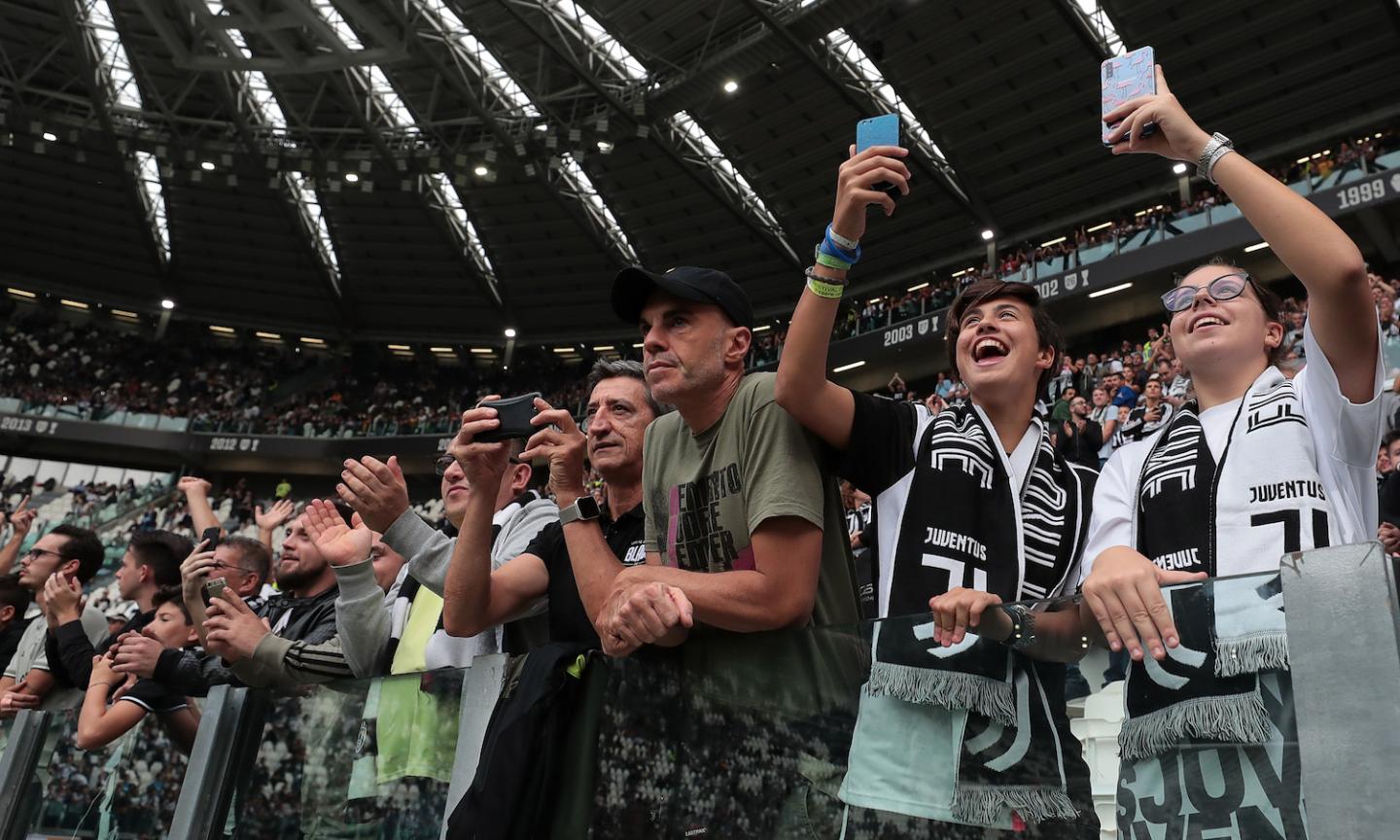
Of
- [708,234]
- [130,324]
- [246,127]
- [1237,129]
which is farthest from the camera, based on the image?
[130,324]

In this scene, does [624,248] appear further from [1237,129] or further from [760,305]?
[1237,129]

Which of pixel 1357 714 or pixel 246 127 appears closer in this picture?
pixel 1357 714

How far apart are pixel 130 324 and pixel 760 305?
844 inches

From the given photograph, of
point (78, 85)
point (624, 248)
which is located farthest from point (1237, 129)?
point (78, 85)

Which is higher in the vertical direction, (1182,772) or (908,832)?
(1182,772)

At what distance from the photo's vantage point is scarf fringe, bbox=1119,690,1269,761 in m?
1.34

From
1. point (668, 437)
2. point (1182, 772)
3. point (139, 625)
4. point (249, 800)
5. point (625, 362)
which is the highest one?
point (625, 362)

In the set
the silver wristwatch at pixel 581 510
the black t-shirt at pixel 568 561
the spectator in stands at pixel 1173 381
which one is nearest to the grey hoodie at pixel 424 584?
the black t-shirt at pixel 568 561

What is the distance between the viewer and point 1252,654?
1360 millimetres

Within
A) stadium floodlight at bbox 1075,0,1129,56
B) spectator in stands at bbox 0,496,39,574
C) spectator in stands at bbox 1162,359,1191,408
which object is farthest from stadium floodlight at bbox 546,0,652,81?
spectator in stands at bbox 0,496,39,574

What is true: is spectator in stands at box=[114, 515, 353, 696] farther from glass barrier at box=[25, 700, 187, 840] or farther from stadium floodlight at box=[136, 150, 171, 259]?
stadium floodlight at box=[136, 150, 171, 259]

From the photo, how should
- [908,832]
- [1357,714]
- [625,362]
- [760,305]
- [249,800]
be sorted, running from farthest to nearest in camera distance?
[760,305]
[625,362]
[249,800]
[908,832]
[1357,714]

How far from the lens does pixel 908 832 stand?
5.36ft

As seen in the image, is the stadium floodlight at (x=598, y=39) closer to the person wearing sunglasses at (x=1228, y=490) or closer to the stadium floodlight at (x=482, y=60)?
the stadium floodlight at (x=482, y=60)
